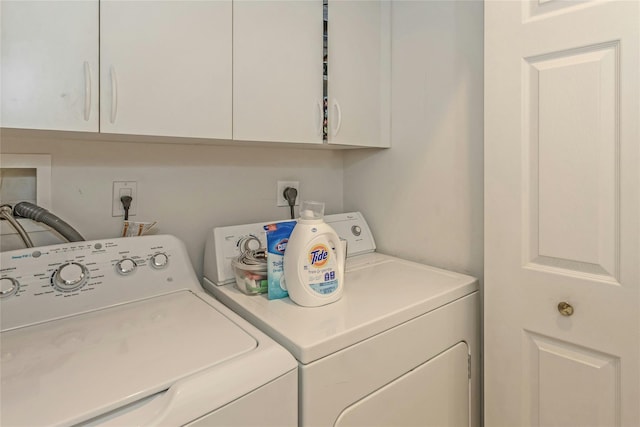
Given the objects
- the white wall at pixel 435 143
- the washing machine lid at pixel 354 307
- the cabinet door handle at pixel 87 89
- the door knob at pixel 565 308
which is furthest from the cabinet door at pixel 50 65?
the door knob at pixel 565 308

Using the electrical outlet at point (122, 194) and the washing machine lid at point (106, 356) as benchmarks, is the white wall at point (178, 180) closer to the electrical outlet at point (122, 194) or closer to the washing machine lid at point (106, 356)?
the electrical outlet at point (122, 194)

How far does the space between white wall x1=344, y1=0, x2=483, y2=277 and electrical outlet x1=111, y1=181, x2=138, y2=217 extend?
3.44 feet

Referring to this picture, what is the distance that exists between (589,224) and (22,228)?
1649 mm

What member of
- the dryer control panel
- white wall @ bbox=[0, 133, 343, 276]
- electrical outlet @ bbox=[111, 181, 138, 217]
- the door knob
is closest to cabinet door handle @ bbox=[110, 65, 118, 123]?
white wall @ bbox=[0, 133, 343, 276]

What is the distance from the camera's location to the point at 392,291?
117 centimetres

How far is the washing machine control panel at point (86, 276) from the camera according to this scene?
0.93m

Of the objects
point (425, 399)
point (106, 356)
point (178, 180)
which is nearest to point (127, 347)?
point (106, 356)

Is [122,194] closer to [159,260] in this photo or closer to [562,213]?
[159,260]

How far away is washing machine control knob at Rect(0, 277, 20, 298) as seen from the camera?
2.99 feet

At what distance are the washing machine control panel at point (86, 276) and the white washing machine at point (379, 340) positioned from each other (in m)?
0.16

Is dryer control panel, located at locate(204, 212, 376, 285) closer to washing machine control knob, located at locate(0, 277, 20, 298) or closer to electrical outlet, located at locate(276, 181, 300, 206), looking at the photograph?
electrical outlet, located at locate(276, 181, 300, 206)

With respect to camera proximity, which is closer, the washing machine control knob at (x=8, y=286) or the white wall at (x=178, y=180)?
the washing machine control knob at (x=8, y=286)

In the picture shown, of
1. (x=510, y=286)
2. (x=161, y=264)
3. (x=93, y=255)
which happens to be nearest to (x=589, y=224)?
(x=510, y=286)

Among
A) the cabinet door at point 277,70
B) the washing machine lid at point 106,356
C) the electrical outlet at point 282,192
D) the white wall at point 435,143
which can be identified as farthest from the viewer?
the electrical outlet at point 282,192
